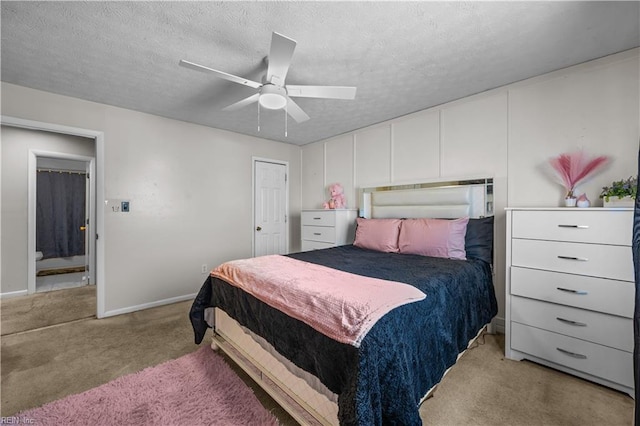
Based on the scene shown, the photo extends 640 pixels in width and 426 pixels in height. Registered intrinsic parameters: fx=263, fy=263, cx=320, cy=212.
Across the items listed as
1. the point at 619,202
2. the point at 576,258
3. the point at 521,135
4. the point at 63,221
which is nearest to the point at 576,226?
the point at 576,258

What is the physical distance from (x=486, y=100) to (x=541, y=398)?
2.55 meters

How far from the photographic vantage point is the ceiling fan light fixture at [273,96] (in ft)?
6.11

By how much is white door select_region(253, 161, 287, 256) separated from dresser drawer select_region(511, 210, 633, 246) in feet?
11.1

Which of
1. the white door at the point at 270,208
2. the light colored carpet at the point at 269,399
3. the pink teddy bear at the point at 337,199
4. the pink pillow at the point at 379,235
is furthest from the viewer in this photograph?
the white door at the point at 270,208

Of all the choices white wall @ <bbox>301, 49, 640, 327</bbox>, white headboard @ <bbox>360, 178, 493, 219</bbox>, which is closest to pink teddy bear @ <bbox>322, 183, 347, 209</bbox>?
white headboard @ <bbox>360, 178, 493, 219</bbox>

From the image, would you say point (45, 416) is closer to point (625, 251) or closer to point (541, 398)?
point (541, 398)

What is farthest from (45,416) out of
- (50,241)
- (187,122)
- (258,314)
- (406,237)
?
(50,241)

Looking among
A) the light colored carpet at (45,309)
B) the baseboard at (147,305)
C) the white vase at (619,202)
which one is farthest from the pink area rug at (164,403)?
the white vase at (619,202)

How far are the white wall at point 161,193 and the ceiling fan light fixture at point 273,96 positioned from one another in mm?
2145

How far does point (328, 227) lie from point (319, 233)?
0.21 metres

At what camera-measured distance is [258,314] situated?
5.52ft

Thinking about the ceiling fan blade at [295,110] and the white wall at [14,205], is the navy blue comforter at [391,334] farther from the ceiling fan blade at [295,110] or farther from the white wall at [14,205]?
the white wall at [14,205]

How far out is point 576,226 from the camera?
1855mm

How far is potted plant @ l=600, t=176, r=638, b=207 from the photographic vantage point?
1.79 meters
